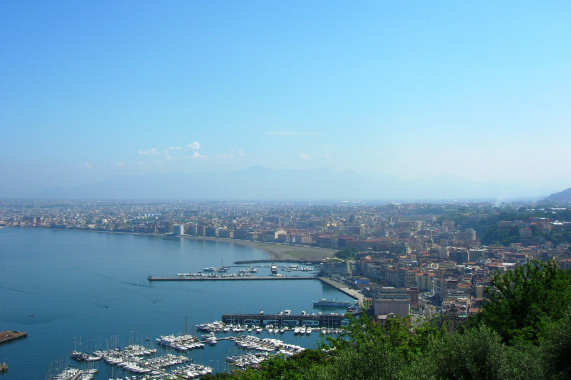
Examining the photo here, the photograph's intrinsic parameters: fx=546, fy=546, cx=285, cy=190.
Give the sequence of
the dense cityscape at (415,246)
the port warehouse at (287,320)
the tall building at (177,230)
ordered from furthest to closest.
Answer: the tall building at (177,230) < the dense cityscape at (415,246) < the port warehouse at (287,320)

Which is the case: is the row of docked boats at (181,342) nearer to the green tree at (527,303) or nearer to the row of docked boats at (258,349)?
the row of docked boats at (258,349)

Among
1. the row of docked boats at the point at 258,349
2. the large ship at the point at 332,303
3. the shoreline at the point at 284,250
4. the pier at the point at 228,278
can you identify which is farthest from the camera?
the shoreline at the point at 284,250

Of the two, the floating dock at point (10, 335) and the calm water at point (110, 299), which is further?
the floating dock at point (10, 335)

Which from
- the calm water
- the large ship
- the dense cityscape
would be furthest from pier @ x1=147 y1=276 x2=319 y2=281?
the large ship

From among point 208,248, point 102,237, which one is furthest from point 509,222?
point 102,237

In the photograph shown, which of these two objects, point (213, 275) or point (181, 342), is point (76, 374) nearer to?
point (181, 342)

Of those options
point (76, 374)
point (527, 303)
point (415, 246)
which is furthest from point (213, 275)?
point (527, 303)

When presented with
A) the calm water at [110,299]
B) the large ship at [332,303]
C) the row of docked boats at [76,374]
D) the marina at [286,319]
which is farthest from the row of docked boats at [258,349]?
the large ship at [332,303]

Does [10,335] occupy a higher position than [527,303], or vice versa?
[527,303]
